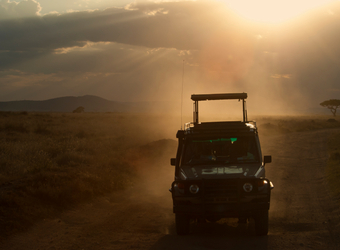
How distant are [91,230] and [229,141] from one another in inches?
150

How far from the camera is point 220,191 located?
239 inches

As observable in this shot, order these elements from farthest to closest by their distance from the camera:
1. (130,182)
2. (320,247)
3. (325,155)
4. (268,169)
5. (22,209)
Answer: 1. (325,155)
2. (268,169)
3. (130,182)
4. (22,209)
5. (320,247)

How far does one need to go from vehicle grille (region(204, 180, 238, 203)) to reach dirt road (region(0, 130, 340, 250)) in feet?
2.76

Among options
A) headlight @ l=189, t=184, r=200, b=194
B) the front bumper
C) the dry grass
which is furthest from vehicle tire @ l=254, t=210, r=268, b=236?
the dry grass

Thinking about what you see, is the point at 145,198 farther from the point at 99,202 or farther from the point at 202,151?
the point at 202,151

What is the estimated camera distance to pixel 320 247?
5844 millimetres

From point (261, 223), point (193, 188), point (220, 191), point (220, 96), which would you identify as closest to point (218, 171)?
point (220, 191)

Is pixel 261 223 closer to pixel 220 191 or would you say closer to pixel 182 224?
pixel 220 191

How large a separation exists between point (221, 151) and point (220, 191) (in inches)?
49.4

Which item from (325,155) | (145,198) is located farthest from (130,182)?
(325,155)

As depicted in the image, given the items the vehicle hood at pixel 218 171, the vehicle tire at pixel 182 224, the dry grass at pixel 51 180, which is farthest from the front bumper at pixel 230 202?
the dry grass at pixel 51 180

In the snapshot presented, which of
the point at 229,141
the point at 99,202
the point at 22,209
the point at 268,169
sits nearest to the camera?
the point at 229,141

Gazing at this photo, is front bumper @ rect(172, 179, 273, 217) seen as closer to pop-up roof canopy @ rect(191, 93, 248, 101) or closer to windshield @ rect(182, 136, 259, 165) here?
windshield @ rect(182, 136, 259, 165)

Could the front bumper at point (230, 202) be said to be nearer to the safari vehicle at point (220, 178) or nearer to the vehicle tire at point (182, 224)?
the safari vehicle at point (220, 178)
